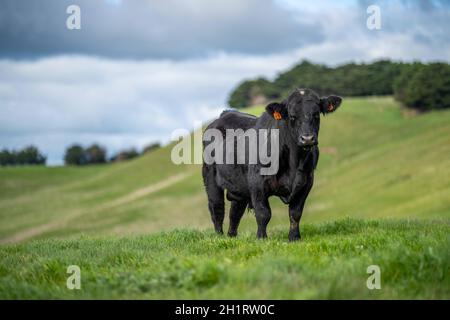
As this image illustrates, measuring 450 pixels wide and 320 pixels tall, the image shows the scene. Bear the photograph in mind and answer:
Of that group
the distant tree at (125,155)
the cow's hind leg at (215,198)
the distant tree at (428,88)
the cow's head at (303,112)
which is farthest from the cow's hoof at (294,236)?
the distant tree at (125,155)

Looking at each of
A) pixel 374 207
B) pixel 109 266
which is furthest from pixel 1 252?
pixel 374 207

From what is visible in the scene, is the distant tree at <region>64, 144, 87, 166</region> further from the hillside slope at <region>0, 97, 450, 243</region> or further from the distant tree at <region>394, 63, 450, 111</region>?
the distant tree at <region>394, 63, 450, 111</region>

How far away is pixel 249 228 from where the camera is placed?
21391mm

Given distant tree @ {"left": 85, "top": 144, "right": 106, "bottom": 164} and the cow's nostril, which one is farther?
distant tree @ {"left": 85, "top": 144, "right": 106, "bottom": 164}

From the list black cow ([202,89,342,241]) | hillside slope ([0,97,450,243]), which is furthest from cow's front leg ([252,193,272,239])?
hillside slope ([0,97,450,243])

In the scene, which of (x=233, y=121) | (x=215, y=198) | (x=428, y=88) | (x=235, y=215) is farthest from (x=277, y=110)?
(x=428, y=88)

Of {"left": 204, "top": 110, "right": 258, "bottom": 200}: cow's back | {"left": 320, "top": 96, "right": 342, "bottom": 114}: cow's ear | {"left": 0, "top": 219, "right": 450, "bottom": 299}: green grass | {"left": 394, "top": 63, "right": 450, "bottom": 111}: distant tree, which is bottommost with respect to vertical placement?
{"left": 0, "top": 219, "right": 450, "bottom": 299}: green grass

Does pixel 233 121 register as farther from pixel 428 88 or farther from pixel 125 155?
pixel 125 155

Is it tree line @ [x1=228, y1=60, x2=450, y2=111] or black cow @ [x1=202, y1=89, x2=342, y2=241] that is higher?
tree line @ [x1=228, y1=60, x2=450, y2=111]

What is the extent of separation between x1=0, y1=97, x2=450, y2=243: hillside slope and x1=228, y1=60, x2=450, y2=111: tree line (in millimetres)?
3093

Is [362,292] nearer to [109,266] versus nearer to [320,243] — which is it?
[320,243]

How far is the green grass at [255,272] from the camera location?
8.51 metres

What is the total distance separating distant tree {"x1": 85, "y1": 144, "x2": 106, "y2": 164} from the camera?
138m

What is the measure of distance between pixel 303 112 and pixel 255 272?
4.56 m
